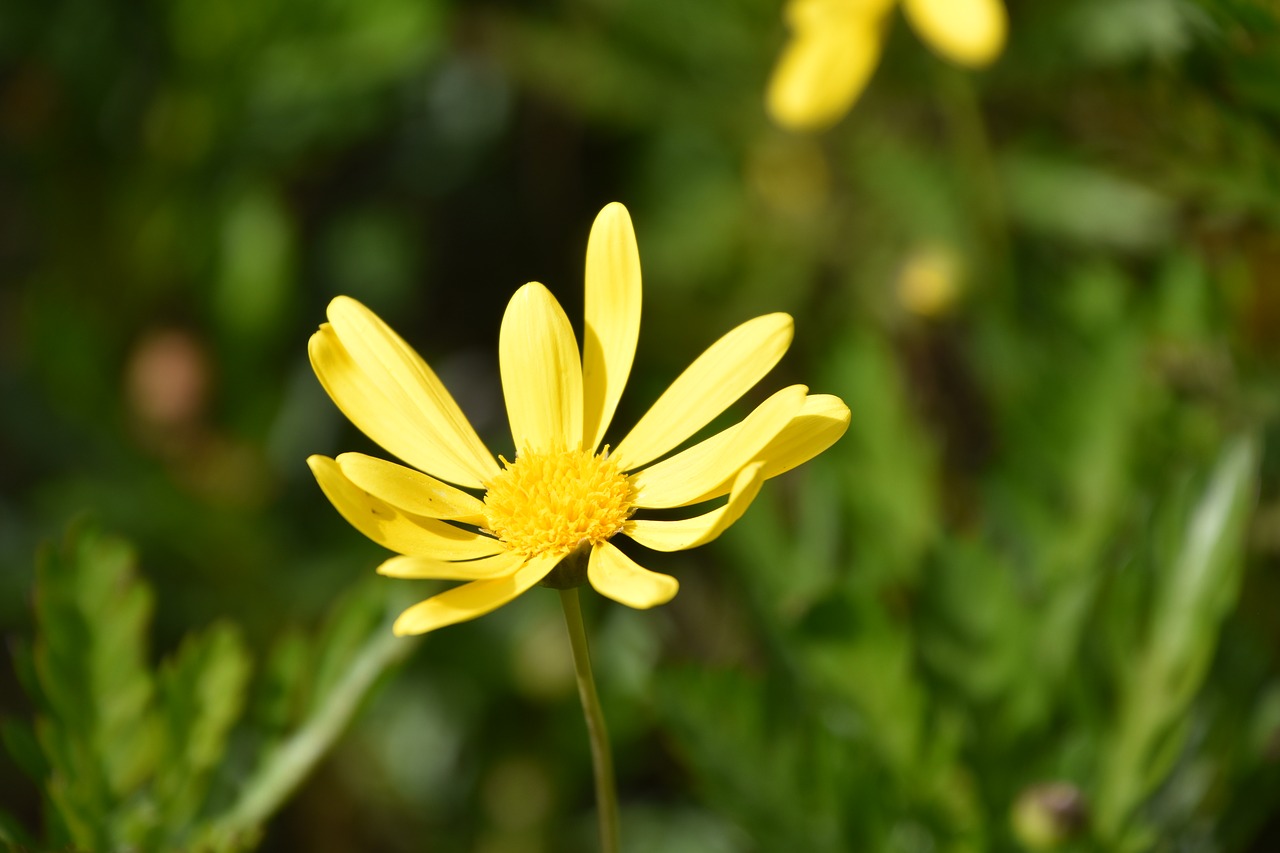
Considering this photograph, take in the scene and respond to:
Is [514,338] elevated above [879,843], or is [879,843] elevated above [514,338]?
[514,338]

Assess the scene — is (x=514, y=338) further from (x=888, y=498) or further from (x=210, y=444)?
(x=210, y=444)

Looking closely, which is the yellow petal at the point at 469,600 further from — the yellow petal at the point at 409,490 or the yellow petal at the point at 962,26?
the yellow petal at the point at 962,26

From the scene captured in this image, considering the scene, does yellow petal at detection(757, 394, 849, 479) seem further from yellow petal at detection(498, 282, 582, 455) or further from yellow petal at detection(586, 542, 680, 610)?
yellow petal at detection(498, 282, 582, 455)

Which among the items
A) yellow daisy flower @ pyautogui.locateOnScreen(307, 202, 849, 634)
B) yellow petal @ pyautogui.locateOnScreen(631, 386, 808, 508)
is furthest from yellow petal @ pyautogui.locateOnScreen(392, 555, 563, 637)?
yellow petal @ pyautogui.locateOnScreen(631, 386, 808, 508)

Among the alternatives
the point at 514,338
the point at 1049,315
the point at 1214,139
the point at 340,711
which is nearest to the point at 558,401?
the point at 514,338

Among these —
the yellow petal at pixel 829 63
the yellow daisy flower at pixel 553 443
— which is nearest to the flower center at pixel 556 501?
the yellow daisy flower at pixel 553 443

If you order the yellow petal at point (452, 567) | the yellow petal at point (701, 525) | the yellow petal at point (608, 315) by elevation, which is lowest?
the yellow petal at point (452, 567)

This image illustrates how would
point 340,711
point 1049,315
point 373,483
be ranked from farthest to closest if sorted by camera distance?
point 1049,315 < point 340,711 < point 373,483

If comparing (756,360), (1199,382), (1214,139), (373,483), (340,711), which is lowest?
(340,711)
